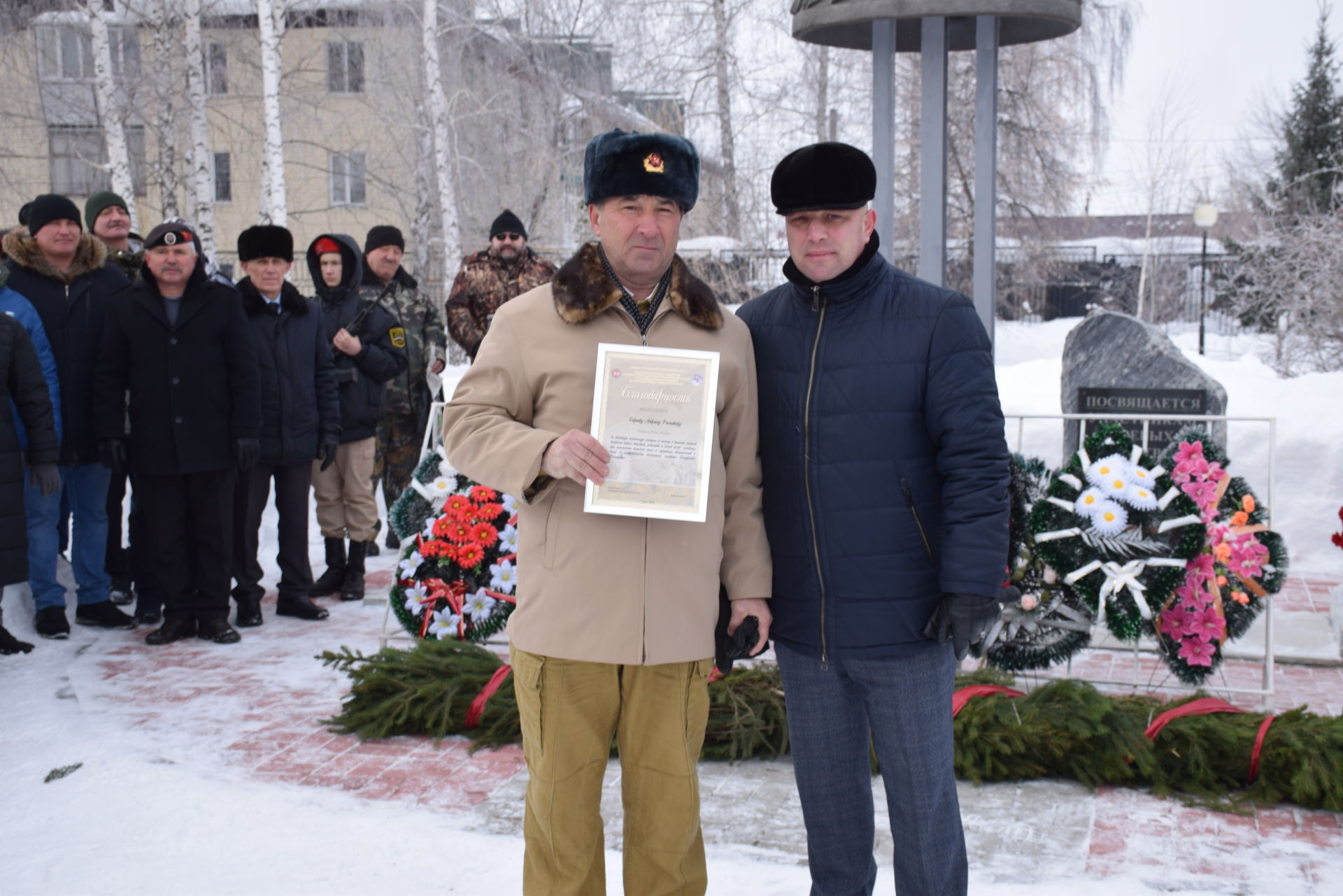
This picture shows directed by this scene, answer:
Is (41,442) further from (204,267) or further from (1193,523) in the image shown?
(1193,523)

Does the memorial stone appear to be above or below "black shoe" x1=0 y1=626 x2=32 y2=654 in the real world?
above

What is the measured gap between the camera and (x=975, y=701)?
4.38 metres

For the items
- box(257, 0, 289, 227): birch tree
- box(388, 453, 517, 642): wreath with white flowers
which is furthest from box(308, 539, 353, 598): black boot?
box(257, 0, 289, 227): birch tree

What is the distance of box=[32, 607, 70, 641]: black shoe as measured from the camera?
629 centimetres

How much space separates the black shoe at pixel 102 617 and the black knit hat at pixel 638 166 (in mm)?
5115

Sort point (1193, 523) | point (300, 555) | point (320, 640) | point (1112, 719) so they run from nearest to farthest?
point (1112, 719), point (1193, 523), point (320, 640), point (300, 555)

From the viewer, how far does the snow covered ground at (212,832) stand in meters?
3.48

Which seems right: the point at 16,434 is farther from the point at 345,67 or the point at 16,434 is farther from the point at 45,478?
the point at 345,67

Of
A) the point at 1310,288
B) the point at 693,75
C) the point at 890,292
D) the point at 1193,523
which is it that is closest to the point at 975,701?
the point at 1193,523

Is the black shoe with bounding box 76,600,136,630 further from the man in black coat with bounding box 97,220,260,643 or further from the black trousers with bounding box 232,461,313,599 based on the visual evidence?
the black trousers with bounding box 232,461,313,599

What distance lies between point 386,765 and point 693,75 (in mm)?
19153

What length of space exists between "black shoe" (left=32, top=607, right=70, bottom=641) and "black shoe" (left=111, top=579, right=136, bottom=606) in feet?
2.10

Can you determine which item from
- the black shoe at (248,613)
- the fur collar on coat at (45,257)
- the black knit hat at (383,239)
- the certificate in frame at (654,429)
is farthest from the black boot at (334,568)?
the certificate in frame at (654,429)

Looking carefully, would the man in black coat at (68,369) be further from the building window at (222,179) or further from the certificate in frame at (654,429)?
the building window at (222,179)
